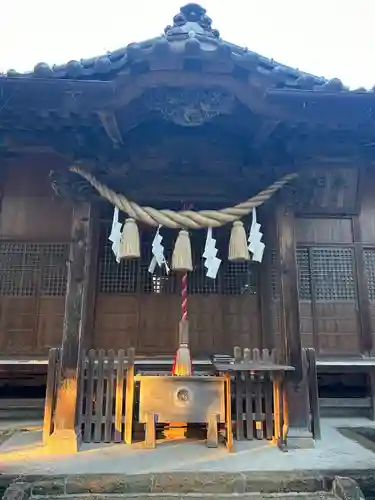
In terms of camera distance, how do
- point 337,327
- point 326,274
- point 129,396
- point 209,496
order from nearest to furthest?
point 209,496, point 129,396, point 337,327, point 326,274

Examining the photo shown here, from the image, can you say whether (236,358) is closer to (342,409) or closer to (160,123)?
(342,409)

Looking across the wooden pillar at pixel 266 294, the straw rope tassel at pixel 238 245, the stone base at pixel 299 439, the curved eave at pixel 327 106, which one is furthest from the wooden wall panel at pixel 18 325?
the curved eave at pixel 327 106

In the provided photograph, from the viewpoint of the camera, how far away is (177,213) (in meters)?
5.69

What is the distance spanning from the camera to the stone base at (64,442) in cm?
464

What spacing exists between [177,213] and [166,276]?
1653mm

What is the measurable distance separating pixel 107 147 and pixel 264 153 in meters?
2.34

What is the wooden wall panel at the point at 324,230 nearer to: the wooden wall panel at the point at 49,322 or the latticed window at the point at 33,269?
the latticed window at the point at 33,269

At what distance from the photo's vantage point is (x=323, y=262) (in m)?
7.14

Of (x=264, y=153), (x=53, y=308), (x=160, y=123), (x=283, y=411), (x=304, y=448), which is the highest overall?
(x=160, y=123)

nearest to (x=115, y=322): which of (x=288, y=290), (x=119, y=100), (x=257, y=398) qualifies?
(x=257, y=398)

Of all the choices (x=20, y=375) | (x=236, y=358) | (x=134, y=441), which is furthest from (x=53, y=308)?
(x=236, y=358)

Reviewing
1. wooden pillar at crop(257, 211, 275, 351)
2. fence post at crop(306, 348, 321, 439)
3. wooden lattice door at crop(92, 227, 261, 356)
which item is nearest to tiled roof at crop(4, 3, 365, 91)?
wooden pillar at crop(257, 211, 275, 351)

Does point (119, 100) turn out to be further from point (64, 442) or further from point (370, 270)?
point (370, 270)

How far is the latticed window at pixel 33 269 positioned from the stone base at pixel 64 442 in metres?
2.49
